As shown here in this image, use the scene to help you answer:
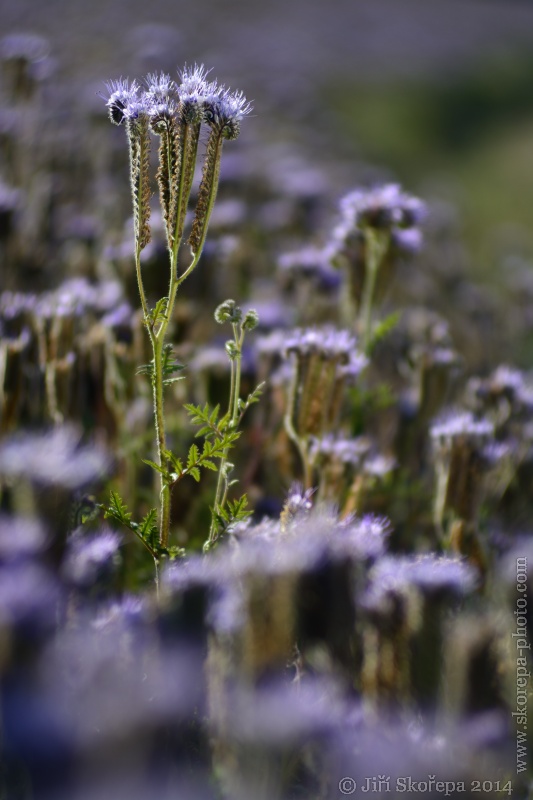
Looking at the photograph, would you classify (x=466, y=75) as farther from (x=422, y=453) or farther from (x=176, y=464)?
(x=176, y=464)

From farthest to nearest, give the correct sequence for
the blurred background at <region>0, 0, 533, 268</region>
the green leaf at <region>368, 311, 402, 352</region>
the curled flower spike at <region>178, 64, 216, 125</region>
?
the blurred background at <region>0, 0, 533, 268</region>, the green leaf at <region>368, 311, 402, 352</region>, the curled flower spike at <region>178, 64, 216, 125</region>

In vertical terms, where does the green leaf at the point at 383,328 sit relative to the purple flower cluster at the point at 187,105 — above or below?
below

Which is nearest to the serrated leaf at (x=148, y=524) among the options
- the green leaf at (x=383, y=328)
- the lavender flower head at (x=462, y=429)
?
the lavender flower head at (x=462, y=429)

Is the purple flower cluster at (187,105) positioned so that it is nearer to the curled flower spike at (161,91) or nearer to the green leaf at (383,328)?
the curled flower spike at (161,91)

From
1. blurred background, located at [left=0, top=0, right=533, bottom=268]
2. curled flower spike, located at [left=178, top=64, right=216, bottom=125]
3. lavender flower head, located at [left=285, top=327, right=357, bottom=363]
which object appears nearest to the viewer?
curled flower spike, located at [left=178, top=64, right=216, bottom=125]

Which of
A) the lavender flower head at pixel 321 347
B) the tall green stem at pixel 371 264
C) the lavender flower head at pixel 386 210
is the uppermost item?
the lavender flower head at pixel 386 210

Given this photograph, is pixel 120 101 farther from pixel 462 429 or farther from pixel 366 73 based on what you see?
pixel 366 73

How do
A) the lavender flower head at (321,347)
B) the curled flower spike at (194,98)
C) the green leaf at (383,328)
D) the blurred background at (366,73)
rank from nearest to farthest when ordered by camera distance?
1. the curled flower spike at (194,98)
2. the lavender flower head at (321,347)
3. the green leaf at (383,328)
4. the blurred background at (366,73)

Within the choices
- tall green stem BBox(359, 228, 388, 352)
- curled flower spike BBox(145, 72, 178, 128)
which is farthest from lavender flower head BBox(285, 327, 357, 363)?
curled flower spike BBox(145, 72, 178, 128)

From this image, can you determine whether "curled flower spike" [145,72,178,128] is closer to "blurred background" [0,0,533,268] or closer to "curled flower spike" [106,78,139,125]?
Answer: "curled flower spike" [106,78,139,125]

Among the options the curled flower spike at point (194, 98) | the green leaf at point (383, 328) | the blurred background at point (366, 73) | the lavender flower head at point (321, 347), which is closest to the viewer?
the curled flower spike at point (194, 98)

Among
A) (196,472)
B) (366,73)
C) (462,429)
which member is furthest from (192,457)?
(366,73)
